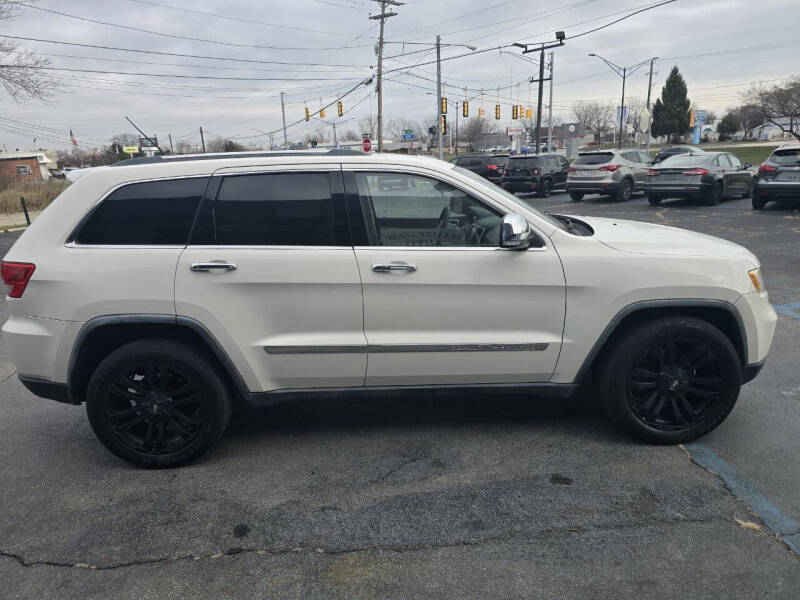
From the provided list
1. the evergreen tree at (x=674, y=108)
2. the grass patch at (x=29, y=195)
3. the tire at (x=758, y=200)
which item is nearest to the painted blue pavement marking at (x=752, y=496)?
the tire at (x=758, y=200)

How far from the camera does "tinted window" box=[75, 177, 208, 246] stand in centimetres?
333

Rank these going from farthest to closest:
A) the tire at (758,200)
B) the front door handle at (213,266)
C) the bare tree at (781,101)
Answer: the bare tree at (781,101)
the tire at (758,200)
the front door handle at (213,266)

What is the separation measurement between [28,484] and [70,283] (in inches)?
47.1

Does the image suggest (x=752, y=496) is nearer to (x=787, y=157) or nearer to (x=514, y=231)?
(x=514, y=231)

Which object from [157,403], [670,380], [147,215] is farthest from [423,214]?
[157,403]

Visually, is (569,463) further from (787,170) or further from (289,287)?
(787,170)

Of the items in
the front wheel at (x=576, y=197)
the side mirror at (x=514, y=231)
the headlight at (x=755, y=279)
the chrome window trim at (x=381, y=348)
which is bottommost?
the front wheel at (x=576, y=197)

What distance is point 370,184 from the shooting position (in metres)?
3.42

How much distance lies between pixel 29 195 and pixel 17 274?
26.0 m

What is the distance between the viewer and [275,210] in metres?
3.37

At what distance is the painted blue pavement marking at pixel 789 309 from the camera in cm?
631

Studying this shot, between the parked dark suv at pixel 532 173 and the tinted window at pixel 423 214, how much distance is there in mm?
19454

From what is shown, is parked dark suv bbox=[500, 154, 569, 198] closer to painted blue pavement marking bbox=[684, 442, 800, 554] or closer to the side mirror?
painted blue pavement marking bbox=[684, 442, 800, 554]

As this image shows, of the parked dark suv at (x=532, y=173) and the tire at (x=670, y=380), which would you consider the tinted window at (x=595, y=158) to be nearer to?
the parked dark suv at (x=532, y=173)
